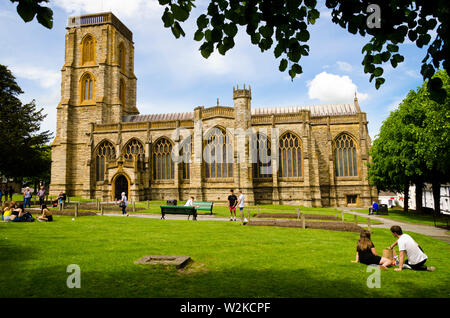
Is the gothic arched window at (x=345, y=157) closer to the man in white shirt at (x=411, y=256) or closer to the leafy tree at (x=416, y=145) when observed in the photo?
the leafy tree at (x=416, y=145)

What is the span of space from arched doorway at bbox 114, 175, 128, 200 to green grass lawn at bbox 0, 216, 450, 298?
21.9m

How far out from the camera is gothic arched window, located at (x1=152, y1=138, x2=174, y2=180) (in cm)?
3481

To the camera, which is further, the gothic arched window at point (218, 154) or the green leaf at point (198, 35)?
the gothic arched window at point (218, 154)

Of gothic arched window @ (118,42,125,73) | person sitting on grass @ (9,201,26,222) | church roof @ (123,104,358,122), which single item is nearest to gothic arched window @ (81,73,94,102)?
gothic arched window @ (118,42,125,73)

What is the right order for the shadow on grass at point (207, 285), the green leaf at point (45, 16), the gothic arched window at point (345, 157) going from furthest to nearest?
1. the gothic arched window at point (345, 157)
2. the shadow on grass at point (207, 285)
3. the green leaf at point (45, 16)

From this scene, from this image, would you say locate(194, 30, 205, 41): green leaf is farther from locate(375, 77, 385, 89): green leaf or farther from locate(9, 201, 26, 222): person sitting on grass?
locate(9, 201, 26, 222): person sitting on grass

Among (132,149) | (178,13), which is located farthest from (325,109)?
(178,13)

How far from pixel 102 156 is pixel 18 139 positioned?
10156mm

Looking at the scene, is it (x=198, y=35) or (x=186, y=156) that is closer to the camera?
(x=198, y=35)

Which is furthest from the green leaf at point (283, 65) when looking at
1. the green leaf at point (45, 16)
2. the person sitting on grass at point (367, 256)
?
the person sitting on grass at point (367, 256)

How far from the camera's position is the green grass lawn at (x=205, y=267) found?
16.8 ft

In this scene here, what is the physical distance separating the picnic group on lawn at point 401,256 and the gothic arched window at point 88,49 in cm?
4308

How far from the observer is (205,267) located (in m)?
6.70

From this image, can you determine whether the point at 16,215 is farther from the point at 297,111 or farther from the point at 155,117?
the point at 297,111
